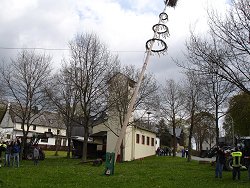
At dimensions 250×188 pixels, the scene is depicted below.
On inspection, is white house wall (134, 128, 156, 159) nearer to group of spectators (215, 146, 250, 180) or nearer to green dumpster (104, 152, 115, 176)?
group of spectators (215, 146, 250, 180)

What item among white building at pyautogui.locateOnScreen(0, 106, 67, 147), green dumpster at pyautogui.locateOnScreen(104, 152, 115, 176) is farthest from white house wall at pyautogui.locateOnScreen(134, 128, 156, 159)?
white building at pyautogui.locateOnScreen(0, 106, 67, 147)

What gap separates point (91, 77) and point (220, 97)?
12415 mm

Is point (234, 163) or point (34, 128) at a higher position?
point (34, 128)

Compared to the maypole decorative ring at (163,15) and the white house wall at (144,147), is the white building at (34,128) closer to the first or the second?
the white house wall at (144,147)

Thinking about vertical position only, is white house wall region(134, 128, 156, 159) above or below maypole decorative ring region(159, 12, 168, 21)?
below

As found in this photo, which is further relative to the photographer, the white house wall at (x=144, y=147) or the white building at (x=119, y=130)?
the white house wall at (x=144, y=147)

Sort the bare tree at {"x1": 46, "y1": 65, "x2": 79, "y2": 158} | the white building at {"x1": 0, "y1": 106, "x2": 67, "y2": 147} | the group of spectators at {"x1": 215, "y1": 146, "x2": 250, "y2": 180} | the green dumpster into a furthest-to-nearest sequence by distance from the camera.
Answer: the white building at {"x1": 0, "y1": 106, "x2": 67, "y2": 147}
the bare tree at {"x1": 46, "y1": 65, "x2": 79, "y2": 158}
the green dumpster
the group of spectators at {"x1": 215, "y1": 146, "x2": 250, "y2": 180}

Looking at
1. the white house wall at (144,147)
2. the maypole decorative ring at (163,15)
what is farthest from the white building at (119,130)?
the maypole decorative ring at (163,15)

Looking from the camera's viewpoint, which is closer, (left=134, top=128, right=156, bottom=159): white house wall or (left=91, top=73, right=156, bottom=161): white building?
(left=91, top=73, right=156, bottom=161): white building

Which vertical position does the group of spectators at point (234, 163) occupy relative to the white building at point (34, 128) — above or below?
below

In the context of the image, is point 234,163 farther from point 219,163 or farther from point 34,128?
point 34,128

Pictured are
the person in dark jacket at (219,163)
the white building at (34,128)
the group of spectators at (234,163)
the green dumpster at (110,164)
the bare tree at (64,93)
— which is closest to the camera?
the group of spectators at (234,163)

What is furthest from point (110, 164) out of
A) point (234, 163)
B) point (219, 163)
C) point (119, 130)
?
point (119, 130)

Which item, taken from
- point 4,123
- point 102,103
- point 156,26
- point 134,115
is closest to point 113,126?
point 134,115
